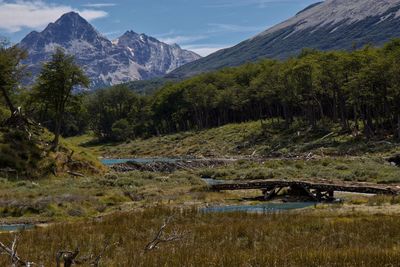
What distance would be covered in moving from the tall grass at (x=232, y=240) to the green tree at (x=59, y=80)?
32.5 metres

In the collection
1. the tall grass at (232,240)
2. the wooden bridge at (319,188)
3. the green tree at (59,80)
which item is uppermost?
the green tree at (59,80)

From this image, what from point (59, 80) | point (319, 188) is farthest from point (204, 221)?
point (59, 80)

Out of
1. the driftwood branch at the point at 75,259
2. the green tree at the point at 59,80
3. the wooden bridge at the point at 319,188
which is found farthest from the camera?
the green tree at the point at 59,80

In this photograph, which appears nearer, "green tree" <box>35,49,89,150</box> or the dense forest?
"green tree" <box>35,49,89,150</box>

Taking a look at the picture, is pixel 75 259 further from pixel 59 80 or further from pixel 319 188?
pixel 59 80

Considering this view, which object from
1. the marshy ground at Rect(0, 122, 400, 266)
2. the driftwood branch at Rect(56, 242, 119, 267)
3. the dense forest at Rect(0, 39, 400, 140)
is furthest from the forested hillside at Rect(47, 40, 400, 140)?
the driftwood branch at Rect(56, 242, 119, 267)

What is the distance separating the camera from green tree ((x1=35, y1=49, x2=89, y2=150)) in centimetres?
5312

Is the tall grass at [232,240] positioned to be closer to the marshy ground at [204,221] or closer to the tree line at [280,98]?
the marshy ground at [204,221]

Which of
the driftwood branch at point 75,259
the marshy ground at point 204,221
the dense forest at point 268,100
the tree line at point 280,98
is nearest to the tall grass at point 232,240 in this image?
the marshy ground at point 204,221

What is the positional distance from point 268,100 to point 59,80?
2538 inches

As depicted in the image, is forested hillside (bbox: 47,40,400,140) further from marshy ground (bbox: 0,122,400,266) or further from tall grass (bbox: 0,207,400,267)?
tall grass (bbox: 0,207,400,267)

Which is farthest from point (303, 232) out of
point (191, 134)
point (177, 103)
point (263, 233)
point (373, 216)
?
point (177, 103)

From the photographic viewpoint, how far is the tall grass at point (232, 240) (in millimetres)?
12070

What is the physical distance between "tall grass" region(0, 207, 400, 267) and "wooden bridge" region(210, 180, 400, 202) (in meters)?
10.8
